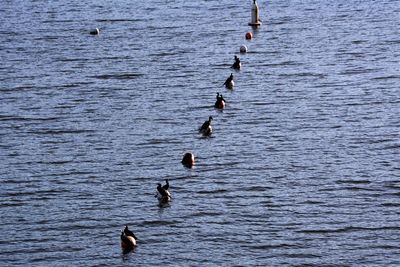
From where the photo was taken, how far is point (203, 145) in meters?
50.8

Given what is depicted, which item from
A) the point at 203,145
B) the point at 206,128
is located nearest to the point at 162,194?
the point at 203,145

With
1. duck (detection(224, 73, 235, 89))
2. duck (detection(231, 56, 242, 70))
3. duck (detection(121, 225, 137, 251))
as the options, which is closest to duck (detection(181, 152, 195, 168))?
duck (detection(121, 225, 137, 251))

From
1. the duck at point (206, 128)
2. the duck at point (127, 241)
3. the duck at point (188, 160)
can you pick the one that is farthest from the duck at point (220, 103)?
the duck at point (127, 241)

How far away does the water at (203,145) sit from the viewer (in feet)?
126

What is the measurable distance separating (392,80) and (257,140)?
1546 cm

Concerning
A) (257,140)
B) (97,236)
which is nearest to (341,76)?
(257,140)

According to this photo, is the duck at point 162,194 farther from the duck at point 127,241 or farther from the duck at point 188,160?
the duck at point 127,241

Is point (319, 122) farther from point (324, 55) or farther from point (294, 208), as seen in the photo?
point (324, 55)

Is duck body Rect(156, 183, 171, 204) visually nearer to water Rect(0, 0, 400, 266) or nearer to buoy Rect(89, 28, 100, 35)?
water Rect(0, 0, 400, 266)

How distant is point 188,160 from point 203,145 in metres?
3.81

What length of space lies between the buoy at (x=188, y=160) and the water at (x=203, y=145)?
52 centimetres

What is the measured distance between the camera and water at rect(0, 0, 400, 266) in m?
38.3

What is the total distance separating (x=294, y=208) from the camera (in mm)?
41375

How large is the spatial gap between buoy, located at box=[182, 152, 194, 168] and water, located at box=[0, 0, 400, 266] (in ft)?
1.71
